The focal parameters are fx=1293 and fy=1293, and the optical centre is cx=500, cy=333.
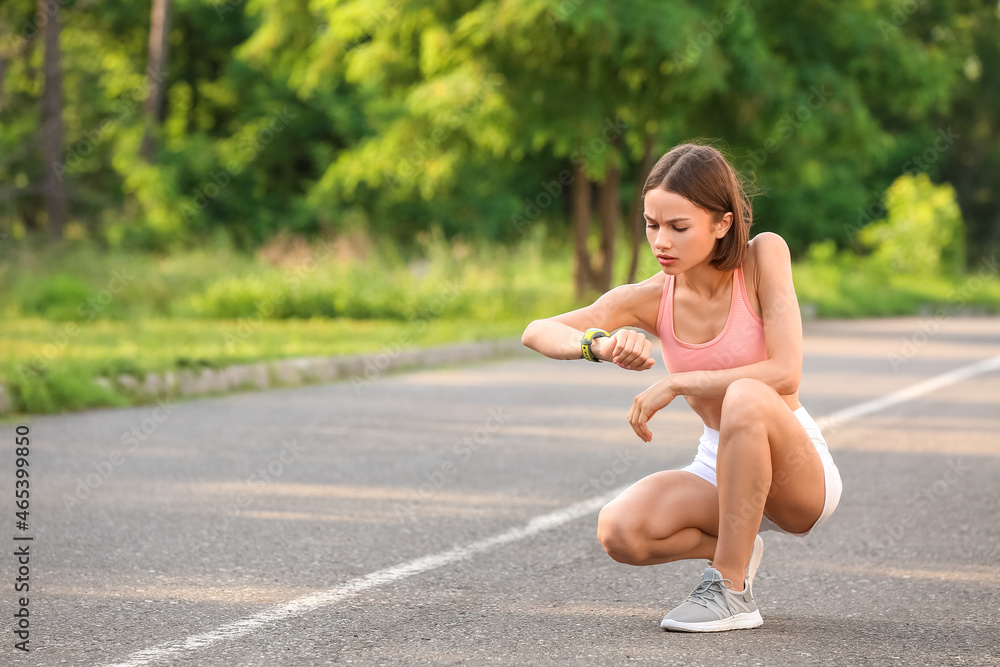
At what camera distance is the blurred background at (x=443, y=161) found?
16047 millimetres

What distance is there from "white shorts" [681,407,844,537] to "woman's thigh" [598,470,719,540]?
0.05 metres

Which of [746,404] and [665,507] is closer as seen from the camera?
[746,404]

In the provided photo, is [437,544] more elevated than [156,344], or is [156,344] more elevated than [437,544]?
[437,544]

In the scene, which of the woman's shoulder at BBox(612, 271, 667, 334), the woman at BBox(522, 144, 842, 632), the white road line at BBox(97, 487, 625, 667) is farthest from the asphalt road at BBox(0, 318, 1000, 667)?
the woman's shoulder at BBox(612, 271, 667, 334)

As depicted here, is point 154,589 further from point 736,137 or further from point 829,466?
point 736,137

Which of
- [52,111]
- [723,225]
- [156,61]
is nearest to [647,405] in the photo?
[723,225]

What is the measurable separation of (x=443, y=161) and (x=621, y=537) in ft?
54.4

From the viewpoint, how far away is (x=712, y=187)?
391cm

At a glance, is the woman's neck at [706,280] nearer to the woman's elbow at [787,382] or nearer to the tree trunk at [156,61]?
the woman's elbow at [787,382]

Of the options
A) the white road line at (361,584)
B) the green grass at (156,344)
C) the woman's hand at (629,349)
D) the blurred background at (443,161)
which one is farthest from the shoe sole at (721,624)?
the green grass at (156,344)

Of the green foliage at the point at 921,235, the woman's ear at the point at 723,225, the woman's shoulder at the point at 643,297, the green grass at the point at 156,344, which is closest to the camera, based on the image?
the woman's ear at the point at 723,225

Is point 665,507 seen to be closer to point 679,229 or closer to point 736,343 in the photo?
point 736,343

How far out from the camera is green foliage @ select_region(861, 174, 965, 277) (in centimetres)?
3319

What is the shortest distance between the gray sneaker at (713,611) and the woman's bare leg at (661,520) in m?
0.16
